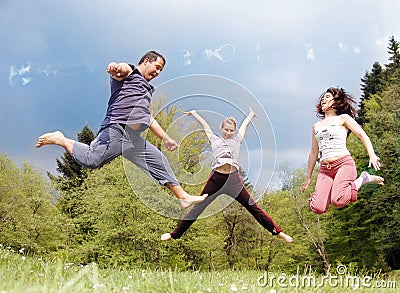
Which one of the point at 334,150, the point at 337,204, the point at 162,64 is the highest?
the point at 162,64

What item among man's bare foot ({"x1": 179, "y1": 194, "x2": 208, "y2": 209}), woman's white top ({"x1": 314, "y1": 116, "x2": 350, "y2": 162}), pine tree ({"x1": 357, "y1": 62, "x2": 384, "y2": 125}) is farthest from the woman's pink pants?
pine tree ({"x1": 357, "y1": 62, "x2": 384, "y2": 125})

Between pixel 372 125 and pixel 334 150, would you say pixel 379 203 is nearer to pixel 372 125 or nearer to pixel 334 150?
pixel 372 125

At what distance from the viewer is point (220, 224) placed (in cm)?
2991

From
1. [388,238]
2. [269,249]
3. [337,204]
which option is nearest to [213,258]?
[269,249]

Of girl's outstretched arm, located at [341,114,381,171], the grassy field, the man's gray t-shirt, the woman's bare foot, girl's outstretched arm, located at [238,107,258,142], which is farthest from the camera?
the woman's bare foot

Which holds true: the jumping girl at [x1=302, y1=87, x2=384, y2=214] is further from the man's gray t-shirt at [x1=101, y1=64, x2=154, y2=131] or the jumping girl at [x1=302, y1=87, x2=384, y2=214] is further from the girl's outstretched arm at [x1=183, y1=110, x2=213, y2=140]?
the man's gray t-shirt at [x1=101, y1=64, x2=154, y2=131]

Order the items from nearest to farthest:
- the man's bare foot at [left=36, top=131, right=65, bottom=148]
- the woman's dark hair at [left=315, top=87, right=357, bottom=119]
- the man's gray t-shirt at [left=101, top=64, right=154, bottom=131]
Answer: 1. the man's gray t-shirt at [left=101, top=64, right=154, bottom=131]
2. the man's bare foot at [left=36, top=131, right=65, bottom=148]
3. the woman's dark hair at [left=315, top=87, right=357, bottom=119]

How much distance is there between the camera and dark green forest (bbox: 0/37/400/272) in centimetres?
2634

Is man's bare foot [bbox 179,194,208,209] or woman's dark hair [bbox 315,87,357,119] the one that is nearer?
man's bare foot [bbox 179,194,208,209]

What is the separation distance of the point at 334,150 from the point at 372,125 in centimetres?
2405

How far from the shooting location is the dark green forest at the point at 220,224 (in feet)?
86.4

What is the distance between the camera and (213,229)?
28.5 meters

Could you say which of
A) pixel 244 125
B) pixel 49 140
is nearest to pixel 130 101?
pixel 49 140

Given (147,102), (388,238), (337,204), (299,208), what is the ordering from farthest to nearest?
(299,208) → (388,238) → (337,204) → (147,102)
